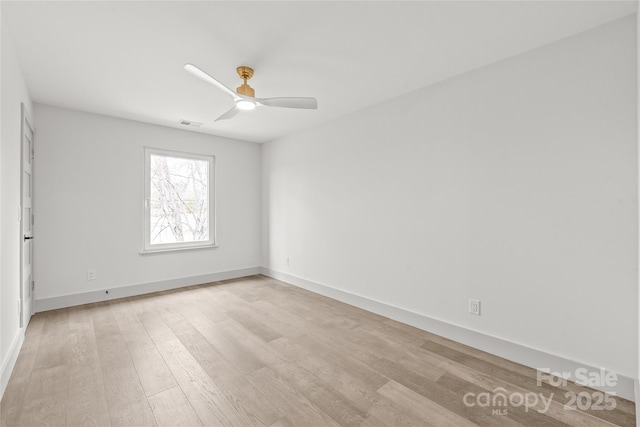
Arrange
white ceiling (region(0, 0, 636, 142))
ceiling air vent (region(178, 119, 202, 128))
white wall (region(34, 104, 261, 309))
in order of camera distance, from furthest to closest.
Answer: ceiling air vent (region(178, 119, 202, 128)) < white wall (region(34, 104, 261, 309)) < white ceiling (region(0, 0, 636, 142))

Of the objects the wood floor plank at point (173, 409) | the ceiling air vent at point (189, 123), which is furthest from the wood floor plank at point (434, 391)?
the ceiling air vent at point (189, 123)

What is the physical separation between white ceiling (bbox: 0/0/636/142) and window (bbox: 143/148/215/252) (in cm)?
136

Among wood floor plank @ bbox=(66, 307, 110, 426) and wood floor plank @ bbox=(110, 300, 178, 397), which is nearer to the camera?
wood floor plank @ bbox=(66, 307, 110, 426)

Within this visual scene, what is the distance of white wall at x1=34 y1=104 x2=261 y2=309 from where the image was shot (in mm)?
3510

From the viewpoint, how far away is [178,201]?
464 cm

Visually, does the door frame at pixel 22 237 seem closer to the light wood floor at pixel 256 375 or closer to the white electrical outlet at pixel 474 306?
the light wood floor at pixel 256 375

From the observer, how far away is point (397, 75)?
273 centimetres

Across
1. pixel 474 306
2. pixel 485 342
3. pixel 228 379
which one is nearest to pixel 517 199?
pixel 474 306

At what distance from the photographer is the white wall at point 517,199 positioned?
76.1 inches

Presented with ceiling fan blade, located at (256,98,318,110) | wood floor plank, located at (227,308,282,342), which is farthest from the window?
ceiling fan blade, located at (256,98,318,110)

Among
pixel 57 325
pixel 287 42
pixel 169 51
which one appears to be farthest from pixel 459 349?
pixel 57 325

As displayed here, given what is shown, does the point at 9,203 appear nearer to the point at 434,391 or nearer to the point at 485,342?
the point at 434,391

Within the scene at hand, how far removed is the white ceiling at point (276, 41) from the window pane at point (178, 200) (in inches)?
56.1

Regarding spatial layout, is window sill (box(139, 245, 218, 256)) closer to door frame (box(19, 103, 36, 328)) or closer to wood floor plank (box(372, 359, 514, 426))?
door frame (box(19, 103, 36, 328))
